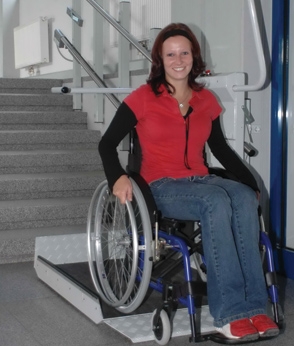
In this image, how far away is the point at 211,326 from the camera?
243cm

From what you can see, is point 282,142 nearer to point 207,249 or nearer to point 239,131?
point 239,131

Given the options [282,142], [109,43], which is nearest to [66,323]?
[282,142]

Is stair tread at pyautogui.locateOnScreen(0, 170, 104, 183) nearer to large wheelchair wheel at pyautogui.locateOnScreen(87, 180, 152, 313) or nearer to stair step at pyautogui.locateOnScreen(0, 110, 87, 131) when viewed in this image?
stair step at pyautogui.locateOnScreen(0, 110, 87, 131)

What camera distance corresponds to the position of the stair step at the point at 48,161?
455 cm

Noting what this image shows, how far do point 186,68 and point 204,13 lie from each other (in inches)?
40.3

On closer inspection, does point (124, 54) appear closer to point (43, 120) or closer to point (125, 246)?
point (43, 120)

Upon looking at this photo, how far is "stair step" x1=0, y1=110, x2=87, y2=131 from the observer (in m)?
5.11

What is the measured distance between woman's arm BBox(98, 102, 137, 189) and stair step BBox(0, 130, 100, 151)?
100 inches

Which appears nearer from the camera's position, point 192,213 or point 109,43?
point 192,213

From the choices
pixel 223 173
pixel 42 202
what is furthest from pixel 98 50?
pixel 223 173

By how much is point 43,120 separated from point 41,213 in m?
1.39

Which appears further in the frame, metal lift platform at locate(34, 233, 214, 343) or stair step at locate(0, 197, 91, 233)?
stair step at locate(0, 197, 91, 233)

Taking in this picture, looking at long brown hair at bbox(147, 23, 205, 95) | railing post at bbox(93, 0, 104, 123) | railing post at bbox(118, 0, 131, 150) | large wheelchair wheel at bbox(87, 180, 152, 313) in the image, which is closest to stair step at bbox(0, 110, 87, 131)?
railing post at bbox(93, 0, 104, 123)

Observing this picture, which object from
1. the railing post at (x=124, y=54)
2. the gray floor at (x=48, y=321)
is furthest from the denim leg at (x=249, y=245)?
the railing post at (x=124, y=54)
